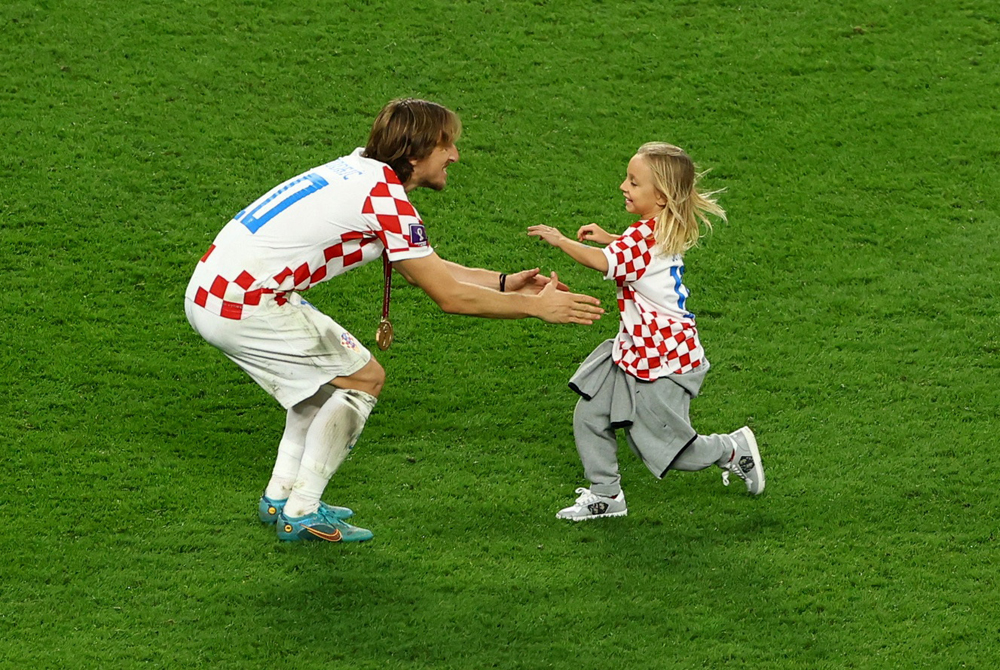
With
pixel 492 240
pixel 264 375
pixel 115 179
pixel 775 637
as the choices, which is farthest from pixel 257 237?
pixel 115 179

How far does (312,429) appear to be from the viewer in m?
4.45

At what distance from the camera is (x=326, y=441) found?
442cm

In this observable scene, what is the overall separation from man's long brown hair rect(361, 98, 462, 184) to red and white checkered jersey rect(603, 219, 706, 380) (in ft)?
2.34

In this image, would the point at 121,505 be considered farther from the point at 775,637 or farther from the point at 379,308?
the point at 775,637

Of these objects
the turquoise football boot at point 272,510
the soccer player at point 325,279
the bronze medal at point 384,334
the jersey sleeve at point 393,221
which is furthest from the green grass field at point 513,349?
the jersey sleeve at point 393,221

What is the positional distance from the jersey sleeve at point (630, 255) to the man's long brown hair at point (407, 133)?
69 cm

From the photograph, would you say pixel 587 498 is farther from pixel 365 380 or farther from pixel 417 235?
pixel 417 235

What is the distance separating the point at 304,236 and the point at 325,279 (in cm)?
24

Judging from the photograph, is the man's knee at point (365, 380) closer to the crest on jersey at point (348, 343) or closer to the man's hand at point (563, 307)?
the crest on jersey at point (348, 343)

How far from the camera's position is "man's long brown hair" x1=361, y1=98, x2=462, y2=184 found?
4.29 meters

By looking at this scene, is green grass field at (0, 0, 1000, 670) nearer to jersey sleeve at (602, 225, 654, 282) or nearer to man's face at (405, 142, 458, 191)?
jersey sleeve at (602, 225, 654, 282)

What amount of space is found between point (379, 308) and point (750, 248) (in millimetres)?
1918

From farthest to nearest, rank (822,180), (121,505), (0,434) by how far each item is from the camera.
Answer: (822,180), (0,434), (121,505)

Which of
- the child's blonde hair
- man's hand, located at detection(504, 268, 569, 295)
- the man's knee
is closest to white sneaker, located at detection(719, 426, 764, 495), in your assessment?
the child's blonde hair
